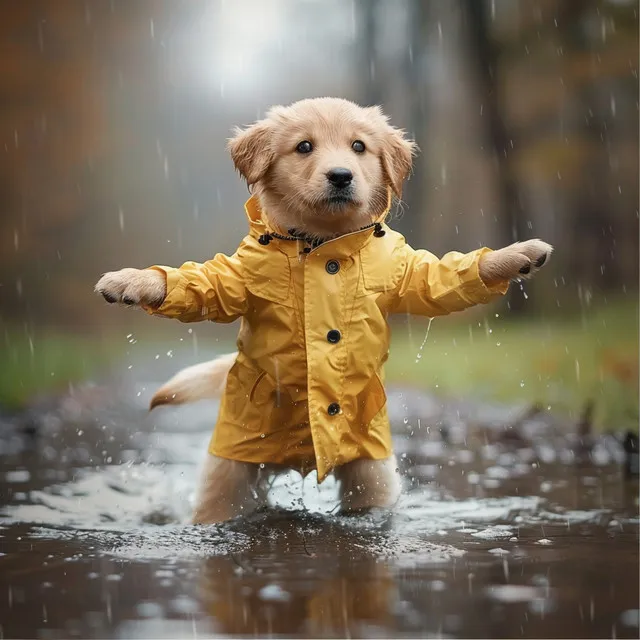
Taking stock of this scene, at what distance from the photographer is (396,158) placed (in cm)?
379

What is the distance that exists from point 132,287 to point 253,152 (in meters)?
0.83

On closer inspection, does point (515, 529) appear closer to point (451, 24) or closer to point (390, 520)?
point (390, 520)

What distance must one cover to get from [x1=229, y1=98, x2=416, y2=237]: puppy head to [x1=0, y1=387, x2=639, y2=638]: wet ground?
4.26 feet

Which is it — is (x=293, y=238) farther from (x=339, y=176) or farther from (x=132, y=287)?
(x=132, y=287)

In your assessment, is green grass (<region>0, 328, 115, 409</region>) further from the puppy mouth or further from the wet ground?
the puppy mouth

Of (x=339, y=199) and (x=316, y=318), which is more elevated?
(x=339, y=199)

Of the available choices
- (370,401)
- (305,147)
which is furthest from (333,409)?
(305,147)

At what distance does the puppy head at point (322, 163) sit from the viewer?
11.5ft

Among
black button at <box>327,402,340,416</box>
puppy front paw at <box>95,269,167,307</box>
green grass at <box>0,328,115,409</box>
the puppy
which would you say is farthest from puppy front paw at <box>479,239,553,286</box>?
green grass at <box>0,328,115,409</box>

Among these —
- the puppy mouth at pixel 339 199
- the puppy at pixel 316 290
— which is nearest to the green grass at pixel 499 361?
the puppy at pixel 316 290

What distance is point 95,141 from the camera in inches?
→ 510

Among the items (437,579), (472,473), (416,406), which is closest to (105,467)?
(472,473)

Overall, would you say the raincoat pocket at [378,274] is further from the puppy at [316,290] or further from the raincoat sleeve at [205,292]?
the raincoat sleeve at [205,292]

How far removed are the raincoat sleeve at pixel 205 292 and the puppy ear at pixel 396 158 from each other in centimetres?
72
